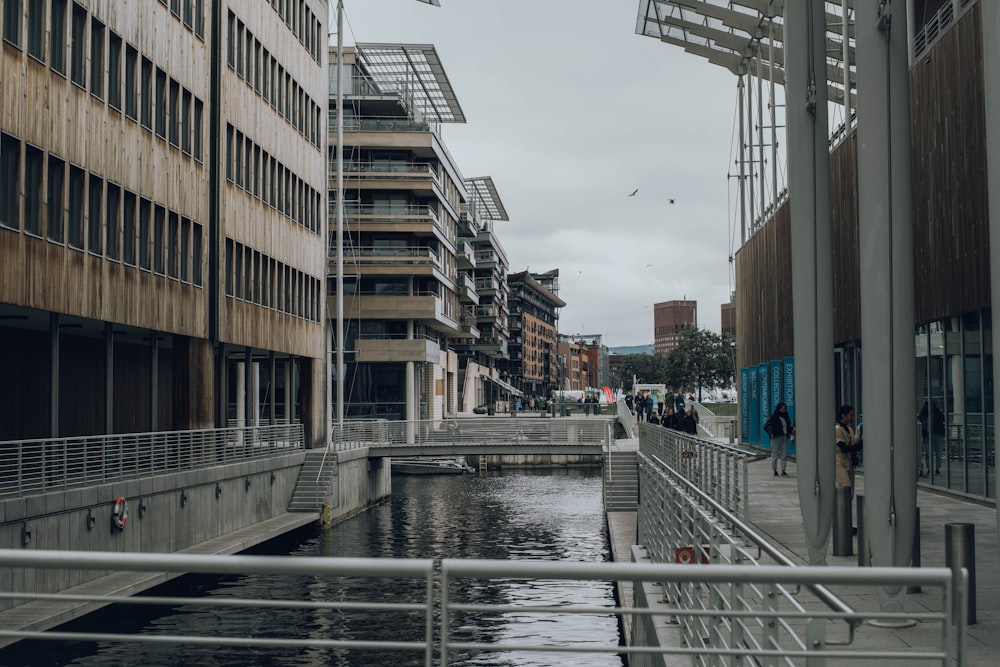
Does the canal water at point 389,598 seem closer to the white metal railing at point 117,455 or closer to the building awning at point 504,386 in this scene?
the white metal railing at point 117,455

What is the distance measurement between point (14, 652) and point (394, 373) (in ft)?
193

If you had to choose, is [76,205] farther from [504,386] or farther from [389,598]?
[504,386]

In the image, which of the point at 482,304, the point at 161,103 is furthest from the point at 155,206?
the point at 482,304

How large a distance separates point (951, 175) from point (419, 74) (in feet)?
179

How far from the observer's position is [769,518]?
19.1 metres

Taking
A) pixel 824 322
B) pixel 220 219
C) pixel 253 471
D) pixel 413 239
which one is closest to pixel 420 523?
pixel 253 471

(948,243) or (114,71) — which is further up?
(114,71)

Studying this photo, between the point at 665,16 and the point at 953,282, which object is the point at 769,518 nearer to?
the point at 953,282

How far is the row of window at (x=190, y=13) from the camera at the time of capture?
32.9m

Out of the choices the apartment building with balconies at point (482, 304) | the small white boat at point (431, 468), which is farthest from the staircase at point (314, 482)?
the apartment building with balconies at point (482, 304)

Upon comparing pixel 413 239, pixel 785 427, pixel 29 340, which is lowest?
pixel 785 427

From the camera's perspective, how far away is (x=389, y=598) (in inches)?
967

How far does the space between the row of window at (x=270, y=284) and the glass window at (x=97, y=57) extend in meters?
10.4

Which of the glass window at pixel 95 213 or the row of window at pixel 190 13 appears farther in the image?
the row of window at pixel 190 13
